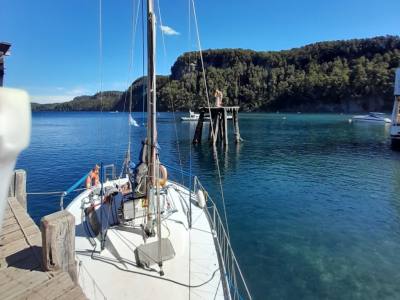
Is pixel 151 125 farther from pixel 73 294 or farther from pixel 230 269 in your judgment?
pixel 230 269

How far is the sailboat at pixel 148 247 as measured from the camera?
6.36m

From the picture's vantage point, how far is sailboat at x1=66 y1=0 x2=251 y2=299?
20.9 feet

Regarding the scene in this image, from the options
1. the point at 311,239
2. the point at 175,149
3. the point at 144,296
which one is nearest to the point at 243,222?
the point at 311,239

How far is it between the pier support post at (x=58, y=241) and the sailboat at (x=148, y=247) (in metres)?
1.67

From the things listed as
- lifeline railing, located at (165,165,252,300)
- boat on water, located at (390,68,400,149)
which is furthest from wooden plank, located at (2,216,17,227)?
boat on water, located at (390,68,400,149)

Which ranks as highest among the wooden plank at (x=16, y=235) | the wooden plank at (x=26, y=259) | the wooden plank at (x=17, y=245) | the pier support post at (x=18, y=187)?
the pier support post at (x=18, y=187)

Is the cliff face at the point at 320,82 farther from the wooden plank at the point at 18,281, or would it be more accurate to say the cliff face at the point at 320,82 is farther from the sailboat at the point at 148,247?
the wooden plank at the point at 18,281

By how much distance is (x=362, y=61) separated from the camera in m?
159

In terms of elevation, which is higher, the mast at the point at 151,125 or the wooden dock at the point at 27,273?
the mast at the point at 151,125

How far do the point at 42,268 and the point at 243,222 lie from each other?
11.2 m

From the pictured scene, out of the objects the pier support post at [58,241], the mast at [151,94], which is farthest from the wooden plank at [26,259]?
the mast at [151,94]

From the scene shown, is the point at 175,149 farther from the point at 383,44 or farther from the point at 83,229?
the point at 383,44

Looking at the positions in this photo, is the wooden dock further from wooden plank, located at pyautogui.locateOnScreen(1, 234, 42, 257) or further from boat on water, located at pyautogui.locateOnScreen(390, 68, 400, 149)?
boat on water, located at pyautogui.locateOnScreen(390, 68, 400, 149)

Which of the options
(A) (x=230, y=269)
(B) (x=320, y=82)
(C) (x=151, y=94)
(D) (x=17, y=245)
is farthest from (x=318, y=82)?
(D) (x=17, y=245)
